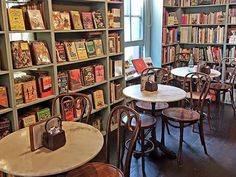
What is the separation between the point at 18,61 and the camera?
7.27ft

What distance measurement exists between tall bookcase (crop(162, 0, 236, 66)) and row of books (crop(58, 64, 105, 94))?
1.85m

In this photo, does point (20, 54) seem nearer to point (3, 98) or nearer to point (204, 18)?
point (3, 98)

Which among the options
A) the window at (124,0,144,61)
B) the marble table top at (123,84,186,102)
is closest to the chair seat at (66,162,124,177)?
the marble table top at (123,84,186,102)

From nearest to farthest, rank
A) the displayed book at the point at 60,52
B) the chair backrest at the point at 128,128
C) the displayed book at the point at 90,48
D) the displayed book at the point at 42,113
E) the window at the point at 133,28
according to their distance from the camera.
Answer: the chair backrest at the point at 128,128 < the displayed book at the point at 42,113 < the displayed book at the point at 60,52 < the displayed book at the point at 90,48 < the window at the point at 133,28

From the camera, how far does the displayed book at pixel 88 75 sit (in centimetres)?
302

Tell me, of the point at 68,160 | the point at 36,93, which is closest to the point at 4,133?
the point at 36,93

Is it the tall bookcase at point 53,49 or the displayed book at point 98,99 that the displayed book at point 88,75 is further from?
the displayed book at point 98,99

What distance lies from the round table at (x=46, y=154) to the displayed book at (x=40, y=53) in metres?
0.80

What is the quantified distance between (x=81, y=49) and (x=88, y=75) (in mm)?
322

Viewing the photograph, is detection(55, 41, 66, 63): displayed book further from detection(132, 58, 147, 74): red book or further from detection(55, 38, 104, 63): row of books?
detection(132, 58, 147, 74): red book

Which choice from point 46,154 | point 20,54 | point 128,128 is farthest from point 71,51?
point 46,154

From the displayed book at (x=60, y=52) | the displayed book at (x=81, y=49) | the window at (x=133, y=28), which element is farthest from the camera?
the window at (x=133, y=28)

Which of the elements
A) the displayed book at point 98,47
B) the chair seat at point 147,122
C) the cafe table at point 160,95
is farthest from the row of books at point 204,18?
the chair seat at point 147,122

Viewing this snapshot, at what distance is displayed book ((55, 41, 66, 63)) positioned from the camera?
266cm
